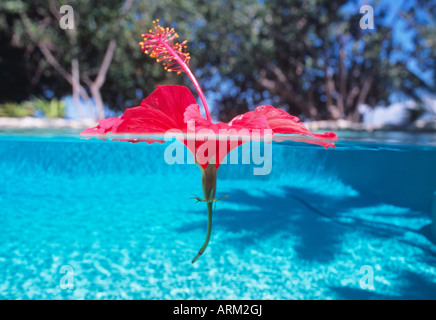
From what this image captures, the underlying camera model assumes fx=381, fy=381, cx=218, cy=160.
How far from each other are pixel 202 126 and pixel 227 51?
14.1 metres

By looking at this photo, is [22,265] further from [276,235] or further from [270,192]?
[270,192]

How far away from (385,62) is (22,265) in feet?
44.0

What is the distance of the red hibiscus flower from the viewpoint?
1.86 feet

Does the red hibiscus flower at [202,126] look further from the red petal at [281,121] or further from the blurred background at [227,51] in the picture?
the blurred background at [227,51]

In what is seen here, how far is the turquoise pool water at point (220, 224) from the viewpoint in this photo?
338cm

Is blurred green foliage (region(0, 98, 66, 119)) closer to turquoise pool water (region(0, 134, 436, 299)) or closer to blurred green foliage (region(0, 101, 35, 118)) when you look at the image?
blurred green foliage (region(0, 101, 35, 118))

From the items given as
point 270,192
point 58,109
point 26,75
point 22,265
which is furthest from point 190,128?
point 26,75

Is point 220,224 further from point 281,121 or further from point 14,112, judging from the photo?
point 14,112

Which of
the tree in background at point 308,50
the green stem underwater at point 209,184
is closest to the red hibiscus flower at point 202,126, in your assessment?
the green stem underwater at point 209,184

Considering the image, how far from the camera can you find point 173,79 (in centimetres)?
1430

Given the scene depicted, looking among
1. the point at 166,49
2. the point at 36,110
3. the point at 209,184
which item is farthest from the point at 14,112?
the point at 209,184

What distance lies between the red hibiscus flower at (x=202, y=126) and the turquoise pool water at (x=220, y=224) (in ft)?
4.31

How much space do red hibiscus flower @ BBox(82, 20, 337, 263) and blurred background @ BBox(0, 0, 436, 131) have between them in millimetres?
11867
